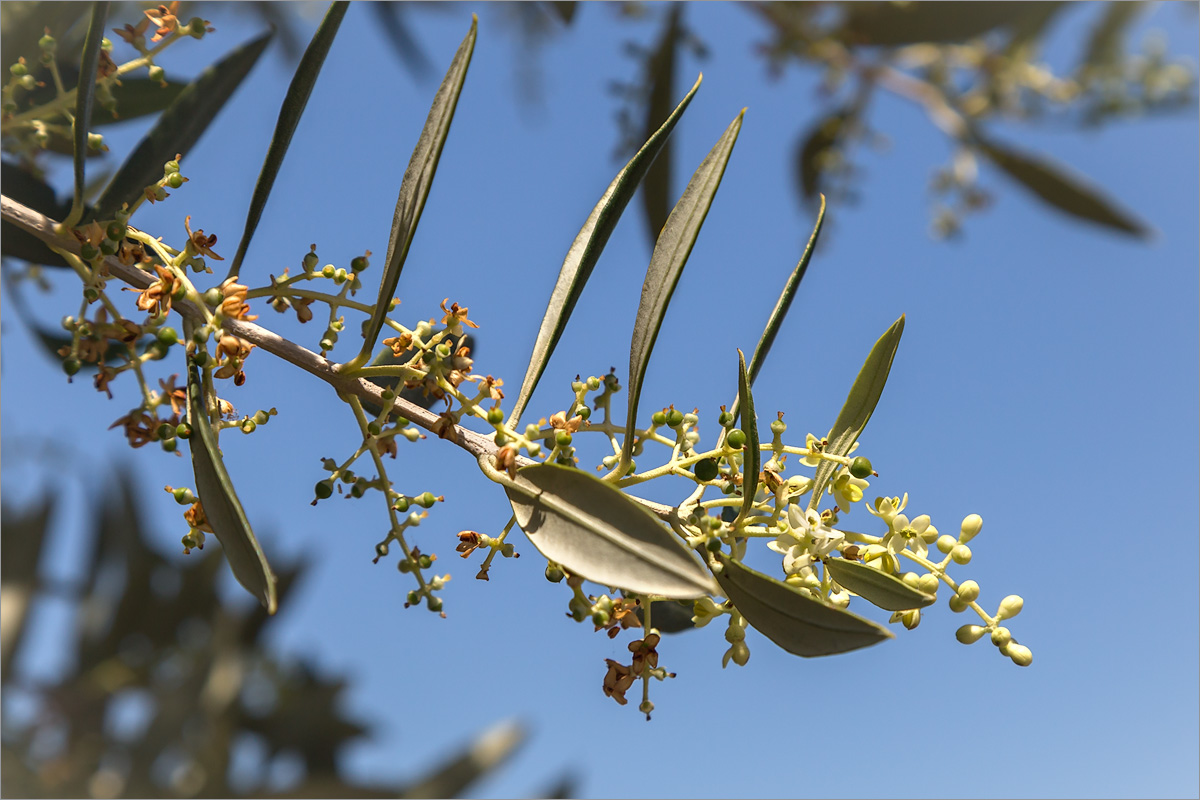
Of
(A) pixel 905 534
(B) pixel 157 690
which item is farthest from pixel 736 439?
(B) pixel 157 690

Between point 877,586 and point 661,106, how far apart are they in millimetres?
1975

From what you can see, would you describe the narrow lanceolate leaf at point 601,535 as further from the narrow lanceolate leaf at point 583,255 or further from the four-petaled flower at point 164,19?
the four-petaled flower at point 164,19

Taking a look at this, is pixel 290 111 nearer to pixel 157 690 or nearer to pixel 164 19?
pixel 164 19

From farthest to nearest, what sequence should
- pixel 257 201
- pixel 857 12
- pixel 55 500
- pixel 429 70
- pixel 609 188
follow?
pixel 55 500 → pixel 857 12 → pixel 429 70 → pixel 257 201 → pixel 609 188

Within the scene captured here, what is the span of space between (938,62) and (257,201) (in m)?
3.12

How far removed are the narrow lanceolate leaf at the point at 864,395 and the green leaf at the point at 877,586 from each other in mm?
237

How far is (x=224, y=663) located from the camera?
3.38 meters

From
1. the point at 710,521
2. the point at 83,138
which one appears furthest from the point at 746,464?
the point at 83,138

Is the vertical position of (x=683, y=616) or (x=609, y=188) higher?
(x=609, y=188)

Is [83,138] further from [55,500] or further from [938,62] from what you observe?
[938,62]

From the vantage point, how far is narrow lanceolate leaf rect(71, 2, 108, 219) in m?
1.14

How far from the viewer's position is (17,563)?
10.3ft

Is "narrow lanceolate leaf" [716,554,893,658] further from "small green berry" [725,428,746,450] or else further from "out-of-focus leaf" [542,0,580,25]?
"out-of-focus leaf" [542,0,580,25]

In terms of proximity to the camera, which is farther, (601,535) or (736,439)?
(736,439)
